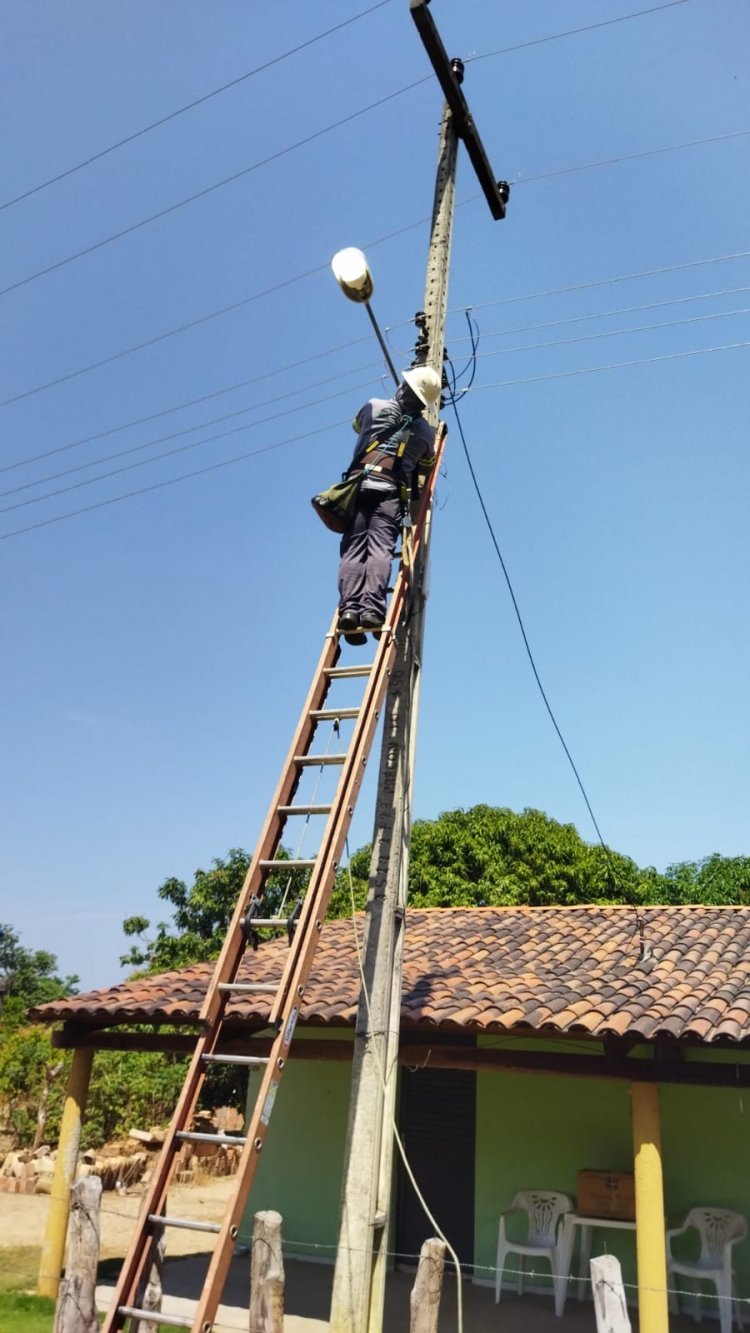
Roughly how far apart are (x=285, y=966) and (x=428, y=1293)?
144 cm

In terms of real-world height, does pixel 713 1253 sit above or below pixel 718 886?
below

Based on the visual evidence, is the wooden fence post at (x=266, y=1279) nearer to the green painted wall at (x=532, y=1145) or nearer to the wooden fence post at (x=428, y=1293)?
the wooden fence post at (x=428, y=1293)

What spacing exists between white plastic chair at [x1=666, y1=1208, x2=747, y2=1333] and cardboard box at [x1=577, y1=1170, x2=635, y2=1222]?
418 mm

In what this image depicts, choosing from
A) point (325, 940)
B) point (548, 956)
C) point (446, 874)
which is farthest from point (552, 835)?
point (548, 956)

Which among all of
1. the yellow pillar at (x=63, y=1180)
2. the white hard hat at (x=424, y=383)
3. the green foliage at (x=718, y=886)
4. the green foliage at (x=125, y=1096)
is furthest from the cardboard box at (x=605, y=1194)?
the green foliage at (x=718, y=886)

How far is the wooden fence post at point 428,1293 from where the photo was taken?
12.9ft

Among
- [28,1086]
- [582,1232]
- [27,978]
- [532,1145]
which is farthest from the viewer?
[27,978]

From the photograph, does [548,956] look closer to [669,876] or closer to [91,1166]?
[91,1166]

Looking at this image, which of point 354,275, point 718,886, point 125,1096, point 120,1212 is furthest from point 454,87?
point 718,886

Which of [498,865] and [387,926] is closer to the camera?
[387,926]

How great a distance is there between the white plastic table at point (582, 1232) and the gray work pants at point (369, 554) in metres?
6.50

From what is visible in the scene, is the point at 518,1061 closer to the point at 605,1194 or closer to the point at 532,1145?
the point at 605,1194

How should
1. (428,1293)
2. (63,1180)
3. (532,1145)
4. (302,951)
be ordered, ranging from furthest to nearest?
(532,1145) < (63,1180) < (302,951) < (428,1293)

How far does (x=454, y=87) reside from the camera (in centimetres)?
643
